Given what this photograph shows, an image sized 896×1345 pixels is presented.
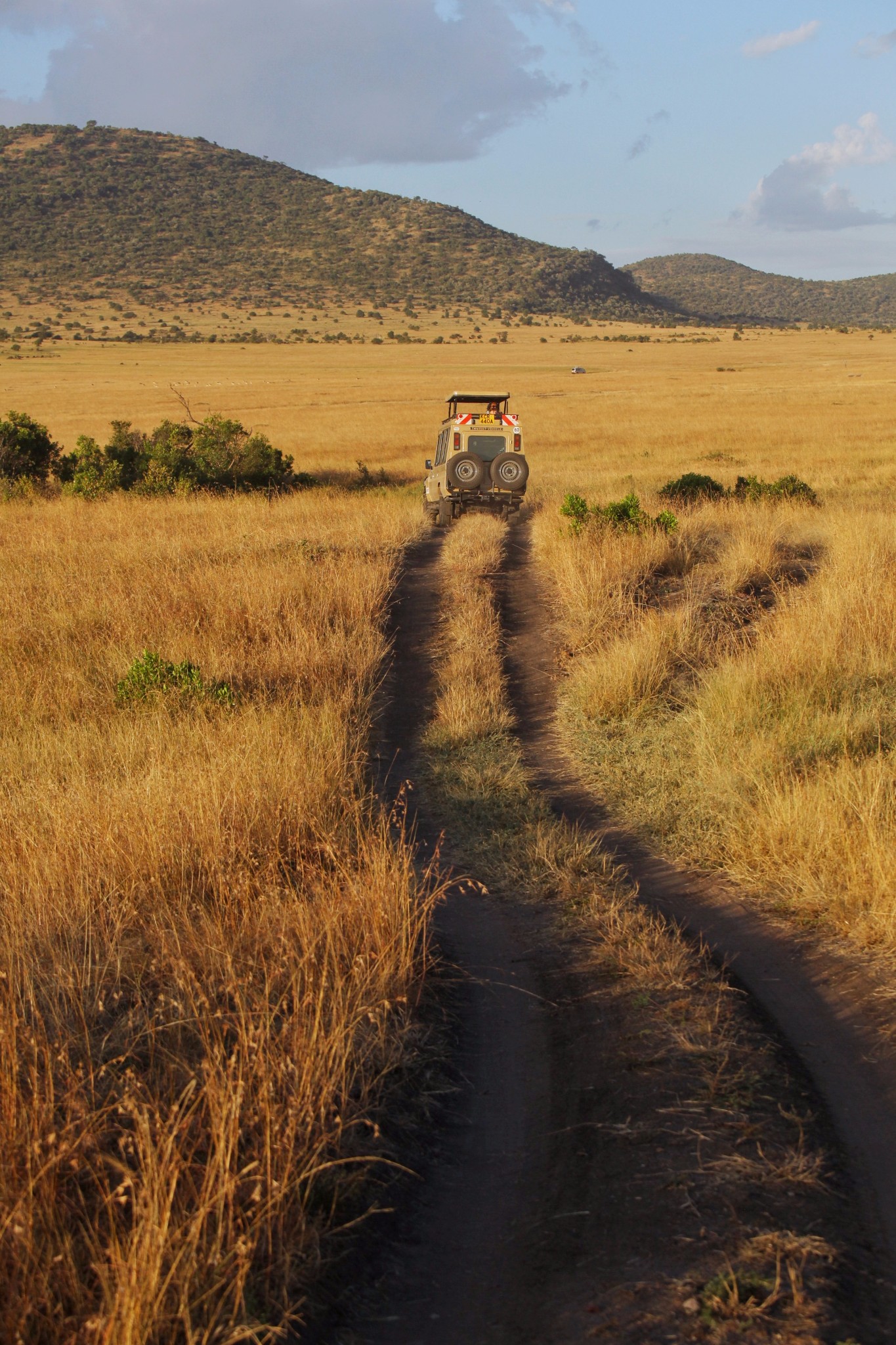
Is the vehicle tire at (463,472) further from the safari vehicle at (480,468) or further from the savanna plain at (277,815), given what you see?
the savanna plain at (277,815)

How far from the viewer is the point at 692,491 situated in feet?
57.7

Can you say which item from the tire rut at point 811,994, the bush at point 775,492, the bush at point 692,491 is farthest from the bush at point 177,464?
the tire rut at point 811,994

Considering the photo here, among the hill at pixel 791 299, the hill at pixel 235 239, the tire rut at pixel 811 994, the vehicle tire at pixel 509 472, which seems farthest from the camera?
the hill at pixel 791 299

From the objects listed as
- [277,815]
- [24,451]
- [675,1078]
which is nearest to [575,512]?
[277,815]

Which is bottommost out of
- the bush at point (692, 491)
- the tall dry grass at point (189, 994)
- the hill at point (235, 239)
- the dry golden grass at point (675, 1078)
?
the dry golden grass at point (675, 1078)

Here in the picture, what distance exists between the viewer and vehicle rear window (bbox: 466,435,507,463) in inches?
727

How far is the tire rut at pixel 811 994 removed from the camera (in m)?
3.28

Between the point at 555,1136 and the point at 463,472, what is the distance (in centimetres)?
1533

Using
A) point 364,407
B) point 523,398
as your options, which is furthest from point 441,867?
point 523,398

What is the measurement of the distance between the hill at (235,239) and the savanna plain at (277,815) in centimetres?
9106

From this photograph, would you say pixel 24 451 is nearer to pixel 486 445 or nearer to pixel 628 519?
pixel 486 445

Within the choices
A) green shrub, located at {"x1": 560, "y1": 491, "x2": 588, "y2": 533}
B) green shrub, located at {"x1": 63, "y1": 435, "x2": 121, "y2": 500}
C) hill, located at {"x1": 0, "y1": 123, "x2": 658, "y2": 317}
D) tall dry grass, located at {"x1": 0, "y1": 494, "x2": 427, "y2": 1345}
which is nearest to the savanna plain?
tall dry grass, located at {"x1": 0, "y1": 494, "x2": 427, "y2": 1345}

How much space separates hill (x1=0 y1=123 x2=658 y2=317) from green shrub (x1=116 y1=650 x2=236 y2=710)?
9444 cm

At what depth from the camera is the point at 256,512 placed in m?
17.1
